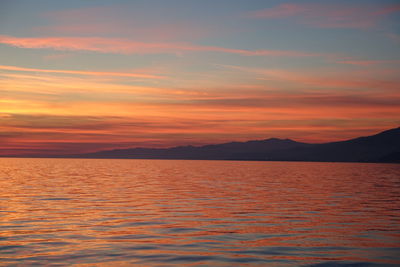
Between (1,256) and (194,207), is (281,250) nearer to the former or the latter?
(1,256)

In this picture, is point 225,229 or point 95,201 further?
point 95,201

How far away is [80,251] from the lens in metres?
18.3

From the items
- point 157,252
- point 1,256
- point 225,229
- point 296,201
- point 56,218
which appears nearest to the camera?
point 1,256

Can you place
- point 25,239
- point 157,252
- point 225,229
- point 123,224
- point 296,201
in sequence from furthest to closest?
1. point 296,201
2. point 123,224
3. point 225,229
4. point 25,239
5. point 157,252

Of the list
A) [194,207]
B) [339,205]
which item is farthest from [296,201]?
[194,207]

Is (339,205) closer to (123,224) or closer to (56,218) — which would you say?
(123,224)

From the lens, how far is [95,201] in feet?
121

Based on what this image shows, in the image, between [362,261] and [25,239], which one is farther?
[25,239]

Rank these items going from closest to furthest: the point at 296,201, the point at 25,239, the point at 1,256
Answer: the point at 1,256, the point at 25,239, the point at 296,201

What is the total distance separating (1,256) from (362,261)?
1398 cm

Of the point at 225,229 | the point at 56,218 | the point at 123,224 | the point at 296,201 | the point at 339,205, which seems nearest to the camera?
the point at 225,229

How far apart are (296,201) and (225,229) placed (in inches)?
635

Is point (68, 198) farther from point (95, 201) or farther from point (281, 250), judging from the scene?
point (281, 250)

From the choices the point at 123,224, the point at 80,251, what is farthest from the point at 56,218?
the point at 80,251
